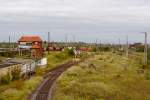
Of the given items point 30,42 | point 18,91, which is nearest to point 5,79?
point 18,91

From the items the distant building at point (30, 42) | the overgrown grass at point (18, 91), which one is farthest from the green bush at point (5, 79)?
the distant building at point (30, 42)

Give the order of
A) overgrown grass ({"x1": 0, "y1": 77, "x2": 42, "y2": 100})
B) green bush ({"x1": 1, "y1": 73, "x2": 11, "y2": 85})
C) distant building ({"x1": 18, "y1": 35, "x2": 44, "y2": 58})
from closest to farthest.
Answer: overgrown grass ({"x1": 0, "y1": 77, "x2": 42, "y2": 100}), green bush ({"x1": 1, "y1": 73, "x2": 11, "y2": 85}), distant building ({"x1": 18, "y1": 35, "x2": 44, "y2": 58})

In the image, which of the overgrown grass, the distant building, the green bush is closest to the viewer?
the overgrown grass

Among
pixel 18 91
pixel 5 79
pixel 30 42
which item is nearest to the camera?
pixel 18 91

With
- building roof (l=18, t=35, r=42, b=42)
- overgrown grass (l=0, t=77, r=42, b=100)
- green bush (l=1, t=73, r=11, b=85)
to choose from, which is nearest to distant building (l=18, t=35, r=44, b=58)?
building roof (l=18, t=35, r=42, b=42)

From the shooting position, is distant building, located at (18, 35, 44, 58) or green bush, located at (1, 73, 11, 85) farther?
distant building, located at (18, 35, 44, 58)

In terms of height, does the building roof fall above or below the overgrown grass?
above

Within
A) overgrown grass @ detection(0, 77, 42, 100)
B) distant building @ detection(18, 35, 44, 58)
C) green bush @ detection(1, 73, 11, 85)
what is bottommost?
overgrown grass @ detection(0, 77, 42, 100)

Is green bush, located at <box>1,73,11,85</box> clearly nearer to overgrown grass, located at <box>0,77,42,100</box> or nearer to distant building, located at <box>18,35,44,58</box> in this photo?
overgrown grass, located at <box>0,77,42,100</box>

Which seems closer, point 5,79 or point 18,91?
point 18,91

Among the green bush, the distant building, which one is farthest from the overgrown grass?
the distant building

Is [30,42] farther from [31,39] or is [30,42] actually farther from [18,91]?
[18,91]

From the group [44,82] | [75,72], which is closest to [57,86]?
[44,82]

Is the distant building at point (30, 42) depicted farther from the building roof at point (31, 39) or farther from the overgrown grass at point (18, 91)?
the overgrown grass at point (18, 91)
